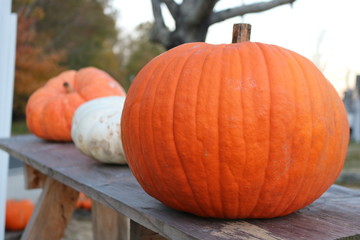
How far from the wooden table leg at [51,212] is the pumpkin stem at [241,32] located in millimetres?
1327

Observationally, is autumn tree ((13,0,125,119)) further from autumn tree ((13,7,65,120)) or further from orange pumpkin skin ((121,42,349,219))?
orange pumpkin skin ((121,42,349,219))

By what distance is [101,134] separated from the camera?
1.66 m

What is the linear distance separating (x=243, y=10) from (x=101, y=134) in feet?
3.41

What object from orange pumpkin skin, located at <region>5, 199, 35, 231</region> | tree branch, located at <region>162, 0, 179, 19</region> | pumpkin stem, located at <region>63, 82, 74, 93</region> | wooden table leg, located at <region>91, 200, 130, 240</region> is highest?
tree branch, located at <region>162, 0, 179, 19</region>

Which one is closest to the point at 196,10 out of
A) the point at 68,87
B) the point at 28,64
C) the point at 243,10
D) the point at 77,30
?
the point at 243,10

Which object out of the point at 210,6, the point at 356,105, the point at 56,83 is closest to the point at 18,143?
the point at 56,83

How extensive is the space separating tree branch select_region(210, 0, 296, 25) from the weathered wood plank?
1319mm

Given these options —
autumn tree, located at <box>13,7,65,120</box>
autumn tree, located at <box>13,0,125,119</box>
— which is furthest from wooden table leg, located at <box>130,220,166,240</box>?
autumn tree, located at <box>13,0,125,119</box>

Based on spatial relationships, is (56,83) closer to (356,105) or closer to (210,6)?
(210,6)

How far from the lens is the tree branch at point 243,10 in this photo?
2129 millimetres

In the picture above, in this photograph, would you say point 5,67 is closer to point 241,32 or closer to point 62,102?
point 62,102

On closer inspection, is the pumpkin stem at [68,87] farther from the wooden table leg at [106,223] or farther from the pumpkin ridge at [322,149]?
the pumpkin ridge at [322,149]

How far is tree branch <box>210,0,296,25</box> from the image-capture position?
213 cm

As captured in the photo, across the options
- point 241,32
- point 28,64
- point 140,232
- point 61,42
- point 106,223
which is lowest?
point 106,223
